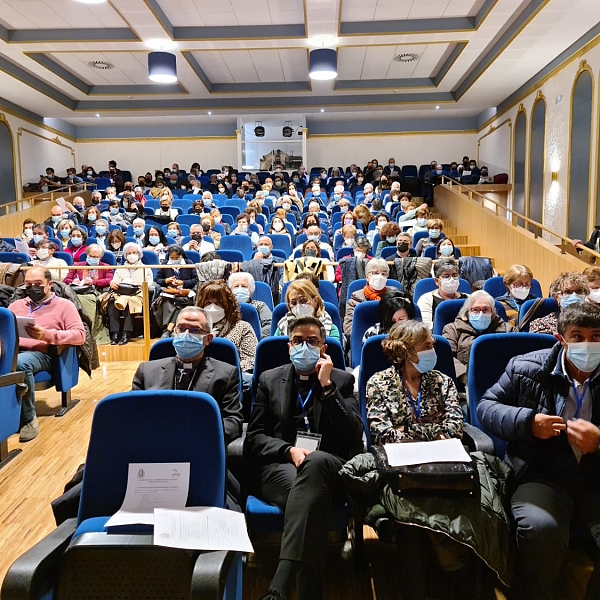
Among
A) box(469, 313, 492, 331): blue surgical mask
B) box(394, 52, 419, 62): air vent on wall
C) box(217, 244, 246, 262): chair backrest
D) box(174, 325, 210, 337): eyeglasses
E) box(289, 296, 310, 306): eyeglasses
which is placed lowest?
box(469, 313, 492, 331): blue surgical mask

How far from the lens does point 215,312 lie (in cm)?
296

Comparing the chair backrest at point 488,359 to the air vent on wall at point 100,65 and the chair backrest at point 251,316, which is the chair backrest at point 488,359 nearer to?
the chair backrest at point 251,316

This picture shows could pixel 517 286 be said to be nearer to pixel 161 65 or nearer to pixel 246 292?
pixel 246 292

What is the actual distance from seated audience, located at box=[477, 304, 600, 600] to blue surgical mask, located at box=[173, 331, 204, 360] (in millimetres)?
1038

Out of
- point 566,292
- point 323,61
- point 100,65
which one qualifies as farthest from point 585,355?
point 100,65

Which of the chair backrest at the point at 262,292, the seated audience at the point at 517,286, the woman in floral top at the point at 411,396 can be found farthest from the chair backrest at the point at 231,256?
the woman in floral top at the point at 411,396

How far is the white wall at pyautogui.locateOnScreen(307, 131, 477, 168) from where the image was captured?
48.8ft

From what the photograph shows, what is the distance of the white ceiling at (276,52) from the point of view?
7.53 meters

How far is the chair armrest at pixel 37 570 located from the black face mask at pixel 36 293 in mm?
2450

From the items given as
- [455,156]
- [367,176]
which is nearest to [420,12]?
[367,176]

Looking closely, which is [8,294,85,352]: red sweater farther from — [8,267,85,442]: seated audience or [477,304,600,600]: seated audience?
[477,304,600,600]: seated audience

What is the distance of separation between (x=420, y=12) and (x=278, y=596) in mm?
7971

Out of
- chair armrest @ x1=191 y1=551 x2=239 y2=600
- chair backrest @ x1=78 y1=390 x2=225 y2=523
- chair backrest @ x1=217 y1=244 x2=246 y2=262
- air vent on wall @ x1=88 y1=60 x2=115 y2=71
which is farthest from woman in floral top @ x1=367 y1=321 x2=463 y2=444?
air vent on wall @ x1=88 y1=60 x2=115 y2=71

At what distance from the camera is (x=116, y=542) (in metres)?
1.38
